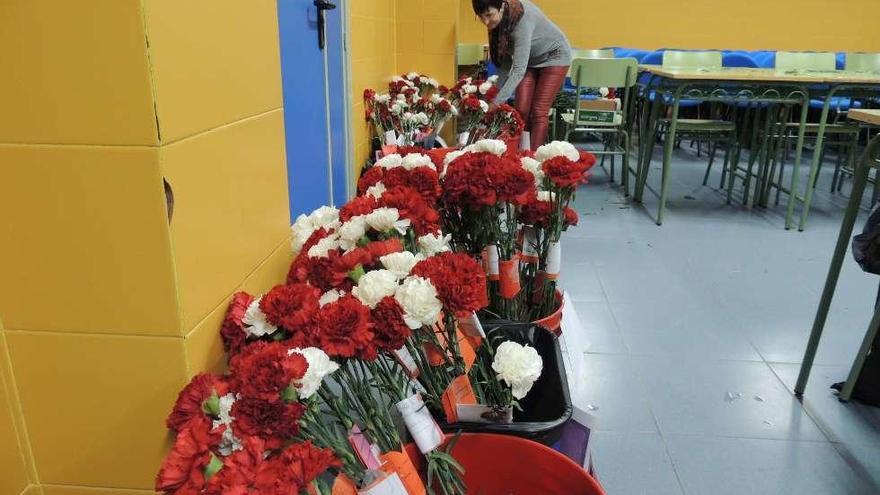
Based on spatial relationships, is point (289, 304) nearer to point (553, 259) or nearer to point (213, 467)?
point (213, 467)

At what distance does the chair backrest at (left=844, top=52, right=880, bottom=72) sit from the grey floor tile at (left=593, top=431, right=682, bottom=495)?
192 inches

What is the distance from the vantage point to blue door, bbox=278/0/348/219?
1.77 m

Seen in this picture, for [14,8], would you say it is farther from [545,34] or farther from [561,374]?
[545,34]

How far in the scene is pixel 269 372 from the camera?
58 centimetres

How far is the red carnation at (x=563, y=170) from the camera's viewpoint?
105cm

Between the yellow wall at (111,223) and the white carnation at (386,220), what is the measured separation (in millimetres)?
213

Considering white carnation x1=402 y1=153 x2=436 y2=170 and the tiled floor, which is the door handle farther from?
the tiled floor

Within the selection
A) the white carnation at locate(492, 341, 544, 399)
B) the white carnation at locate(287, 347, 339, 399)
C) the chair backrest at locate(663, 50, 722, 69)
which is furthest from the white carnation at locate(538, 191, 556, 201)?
the chair backrest at locate(663, 50, 722, 69)

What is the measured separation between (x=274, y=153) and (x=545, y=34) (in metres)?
2.56

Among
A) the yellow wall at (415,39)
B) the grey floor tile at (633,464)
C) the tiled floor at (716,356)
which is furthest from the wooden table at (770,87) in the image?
the grey floor tile at (633,464)

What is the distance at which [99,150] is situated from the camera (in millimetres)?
680

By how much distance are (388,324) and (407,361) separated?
6.7 inches

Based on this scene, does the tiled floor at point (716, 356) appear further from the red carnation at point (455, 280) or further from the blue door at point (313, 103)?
the blue door at point (313, 103)

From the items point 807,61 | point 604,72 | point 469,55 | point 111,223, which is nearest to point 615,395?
point 111,223
